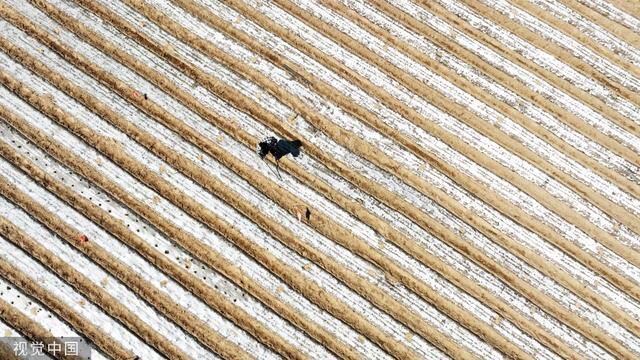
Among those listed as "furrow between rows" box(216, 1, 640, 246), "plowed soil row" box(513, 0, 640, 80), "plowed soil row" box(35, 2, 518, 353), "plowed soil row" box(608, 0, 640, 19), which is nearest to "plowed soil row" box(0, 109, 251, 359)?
"plowed soil row" box(35, 2, 518, 353)

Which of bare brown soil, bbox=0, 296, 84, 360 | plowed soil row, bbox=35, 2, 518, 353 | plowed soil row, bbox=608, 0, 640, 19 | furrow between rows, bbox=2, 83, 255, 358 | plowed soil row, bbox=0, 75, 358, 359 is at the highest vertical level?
plowed soil row, bbox=608, 0, 640, 19

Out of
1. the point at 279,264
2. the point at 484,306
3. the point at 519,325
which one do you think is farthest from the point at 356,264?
the point at 519,325

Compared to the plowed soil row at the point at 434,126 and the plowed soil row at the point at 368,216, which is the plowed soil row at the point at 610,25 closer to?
the plowed soil row at the point at 434,126

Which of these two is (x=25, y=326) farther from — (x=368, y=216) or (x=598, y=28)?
(x=598, y=28)

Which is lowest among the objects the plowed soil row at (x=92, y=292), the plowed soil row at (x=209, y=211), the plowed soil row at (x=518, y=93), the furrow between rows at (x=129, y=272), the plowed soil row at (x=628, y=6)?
the plowed soil row at (x=92, y=292)

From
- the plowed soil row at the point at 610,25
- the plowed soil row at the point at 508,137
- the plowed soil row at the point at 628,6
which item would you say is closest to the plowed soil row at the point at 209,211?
the plowed soil row at the point at 508,137

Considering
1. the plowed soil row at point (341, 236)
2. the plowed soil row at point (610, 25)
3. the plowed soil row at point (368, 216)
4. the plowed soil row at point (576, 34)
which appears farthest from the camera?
the plowed soil row at point (610, 25)

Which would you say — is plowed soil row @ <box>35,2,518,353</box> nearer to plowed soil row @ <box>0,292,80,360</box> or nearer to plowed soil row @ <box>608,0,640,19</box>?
plowed soil row @ <box>0,292,80,360</box>
